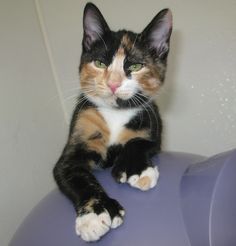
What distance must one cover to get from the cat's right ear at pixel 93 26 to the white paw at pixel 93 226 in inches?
16.7

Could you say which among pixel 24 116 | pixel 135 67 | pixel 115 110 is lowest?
pixel 24 116

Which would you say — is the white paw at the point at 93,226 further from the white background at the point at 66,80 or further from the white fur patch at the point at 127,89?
the white background at the point at 66,80

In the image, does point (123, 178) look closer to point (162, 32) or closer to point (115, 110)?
point (115, 110)

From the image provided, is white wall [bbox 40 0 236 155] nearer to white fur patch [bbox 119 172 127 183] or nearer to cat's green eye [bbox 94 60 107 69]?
cat's green eye [bbox 94 60 107 69]

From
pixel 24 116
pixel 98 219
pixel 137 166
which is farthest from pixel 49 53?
pixel 98 219

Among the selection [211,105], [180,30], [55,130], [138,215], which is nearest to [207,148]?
[211,105]

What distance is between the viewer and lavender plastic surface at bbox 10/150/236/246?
0.73 m

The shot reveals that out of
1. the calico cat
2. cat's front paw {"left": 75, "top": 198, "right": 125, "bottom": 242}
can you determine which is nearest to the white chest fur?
the calico cat

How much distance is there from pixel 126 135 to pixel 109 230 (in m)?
0.30

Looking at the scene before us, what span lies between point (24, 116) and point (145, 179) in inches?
24.0

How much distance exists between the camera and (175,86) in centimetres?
132

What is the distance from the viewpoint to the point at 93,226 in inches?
29.0

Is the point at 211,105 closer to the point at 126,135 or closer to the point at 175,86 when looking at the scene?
the point at 175,86

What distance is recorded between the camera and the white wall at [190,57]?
4.04 feet
